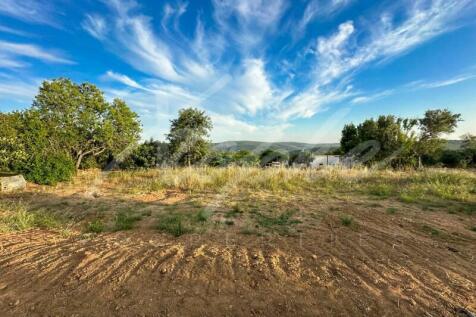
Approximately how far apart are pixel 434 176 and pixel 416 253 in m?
7.33

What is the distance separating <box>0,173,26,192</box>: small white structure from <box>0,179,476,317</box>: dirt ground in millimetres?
5066

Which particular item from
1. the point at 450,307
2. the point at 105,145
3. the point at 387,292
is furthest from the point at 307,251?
the point at 105,145

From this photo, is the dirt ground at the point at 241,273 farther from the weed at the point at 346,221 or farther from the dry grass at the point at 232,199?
the dry grass at the point at 232,199

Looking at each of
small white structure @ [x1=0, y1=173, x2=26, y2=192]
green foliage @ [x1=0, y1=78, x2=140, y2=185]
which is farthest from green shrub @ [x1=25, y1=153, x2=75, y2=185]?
small white structure @ [x1=0, y1=173, x2=26, y2=192]

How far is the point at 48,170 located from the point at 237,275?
9288mm

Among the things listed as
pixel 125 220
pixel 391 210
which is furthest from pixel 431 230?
pixel 125 220

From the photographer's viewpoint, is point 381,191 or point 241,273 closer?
point 241,273

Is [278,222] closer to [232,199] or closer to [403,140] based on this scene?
[232,199]

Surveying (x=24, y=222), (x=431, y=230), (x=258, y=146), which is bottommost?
(x=431, y=230)

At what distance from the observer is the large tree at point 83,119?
9633 millimetres

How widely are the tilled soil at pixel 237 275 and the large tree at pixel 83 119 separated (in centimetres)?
828

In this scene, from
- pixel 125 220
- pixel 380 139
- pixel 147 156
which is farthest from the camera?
pixel 380 139

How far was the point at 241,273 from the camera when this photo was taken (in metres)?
2.28

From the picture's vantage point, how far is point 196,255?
265 cm
